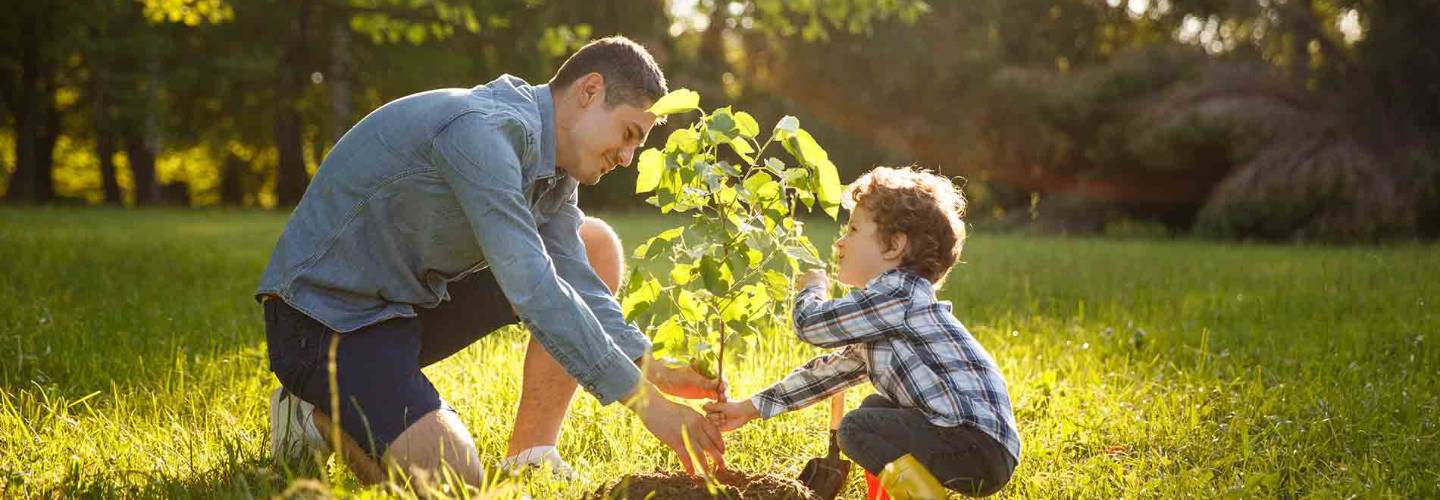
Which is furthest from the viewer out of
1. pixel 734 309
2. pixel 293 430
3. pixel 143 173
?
pixel 143 173

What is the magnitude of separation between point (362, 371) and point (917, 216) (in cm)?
152

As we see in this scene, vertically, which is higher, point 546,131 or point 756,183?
point 546,131

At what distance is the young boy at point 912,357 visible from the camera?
2.75 metres

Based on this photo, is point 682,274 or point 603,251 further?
point 603,251

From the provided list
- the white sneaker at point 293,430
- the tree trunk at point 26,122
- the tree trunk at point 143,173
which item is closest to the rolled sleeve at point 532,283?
the white sneaker at point 293,430

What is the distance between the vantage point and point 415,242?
9.93ft

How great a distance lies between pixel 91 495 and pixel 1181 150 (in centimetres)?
1474

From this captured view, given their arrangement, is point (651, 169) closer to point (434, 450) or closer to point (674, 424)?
point (674, 424)

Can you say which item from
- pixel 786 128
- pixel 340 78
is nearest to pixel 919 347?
pixel 786 128

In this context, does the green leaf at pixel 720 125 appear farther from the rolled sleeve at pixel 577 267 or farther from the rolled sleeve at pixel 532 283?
the rolled sleeve at pixel 577 267

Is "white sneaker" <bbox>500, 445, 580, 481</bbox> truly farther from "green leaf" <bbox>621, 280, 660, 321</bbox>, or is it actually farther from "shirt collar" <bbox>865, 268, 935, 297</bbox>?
"shirt collar" <bbox>865, 268, 935, 297</bbox>

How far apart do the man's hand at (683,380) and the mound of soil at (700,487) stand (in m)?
0.23

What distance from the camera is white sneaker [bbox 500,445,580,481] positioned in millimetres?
3160

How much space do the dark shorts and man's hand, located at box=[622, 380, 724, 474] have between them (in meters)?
0.65
